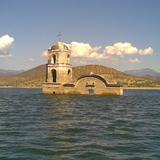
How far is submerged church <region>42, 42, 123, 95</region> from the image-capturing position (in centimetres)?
9556

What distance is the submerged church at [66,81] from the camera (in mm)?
95562

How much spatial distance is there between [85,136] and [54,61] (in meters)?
77.9

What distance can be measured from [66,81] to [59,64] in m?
5.32

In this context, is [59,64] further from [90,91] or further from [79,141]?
[79,141]

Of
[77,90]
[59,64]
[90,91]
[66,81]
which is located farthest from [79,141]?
[66,81]

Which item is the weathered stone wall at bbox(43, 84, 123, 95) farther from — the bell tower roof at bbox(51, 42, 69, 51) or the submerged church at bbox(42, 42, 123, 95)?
the bell tower roof at bbox(51, 42, 69, 51)

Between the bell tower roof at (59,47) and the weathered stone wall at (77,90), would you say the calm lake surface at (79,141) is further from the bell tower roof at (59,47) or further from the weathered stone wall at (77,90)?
the bell tower roof at (59,47)

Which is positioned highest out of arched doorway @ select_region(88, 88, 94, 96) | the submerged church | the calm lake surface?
the submerged church

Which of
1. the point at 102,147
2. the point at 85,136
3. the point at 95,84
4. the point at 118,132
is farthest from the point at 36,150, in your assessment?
the point at 95,84

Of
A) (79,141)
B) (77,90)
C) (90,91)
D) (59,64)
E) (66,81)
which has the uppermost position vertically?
(59,64)

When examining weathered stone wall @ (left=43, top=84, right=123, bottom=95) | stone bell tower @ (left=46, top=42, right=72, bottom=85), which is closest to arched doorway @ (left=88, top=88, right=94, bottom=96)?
weathered stone wall @ (left=43, top=84, right=123, bottom=95)

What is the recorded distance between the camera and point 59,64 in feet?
332

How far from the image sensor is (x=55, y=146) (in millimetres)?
23844

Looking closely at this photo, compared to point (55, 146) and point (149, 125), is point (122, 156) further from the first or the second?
point (149, 125)
